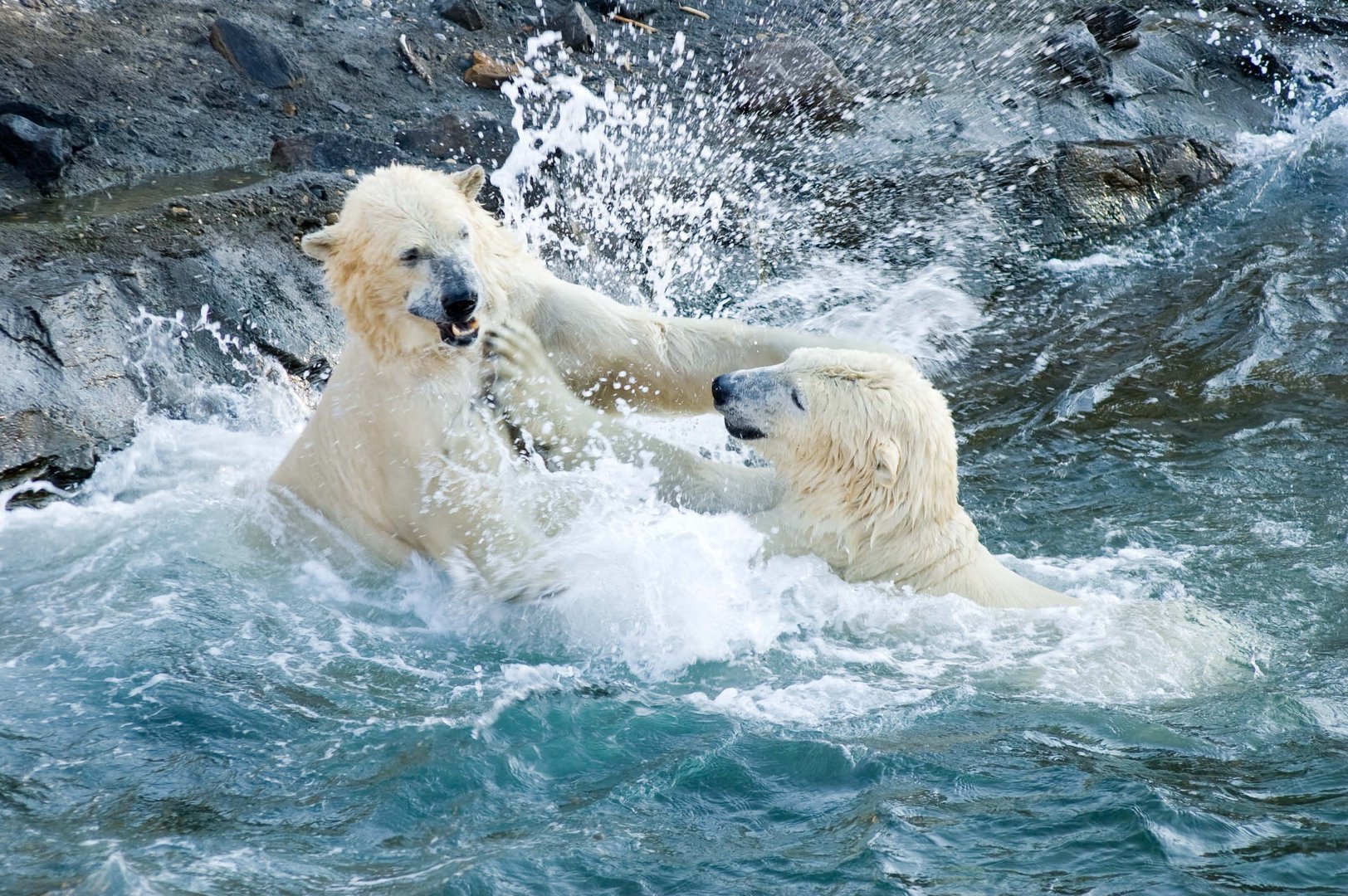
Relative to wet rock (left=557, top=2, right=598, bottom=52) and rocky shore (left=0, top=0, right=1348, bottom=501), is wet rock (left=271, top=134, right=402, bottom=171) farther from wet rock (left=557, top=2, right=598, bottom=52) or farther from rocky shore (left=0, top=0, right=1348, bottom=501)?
wet rock (left=557, top=2, right=598, bottom=52)

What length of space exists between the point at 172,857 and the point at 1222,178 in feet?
24.0

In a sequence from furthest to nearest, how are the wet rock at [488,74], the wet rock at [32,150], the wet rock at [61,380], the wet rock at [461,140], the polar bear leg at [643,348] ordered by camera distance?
Answer: 1. the wet rock at [488,74]
2. the wet rock at [461,140]
3. the wet rock at [32,150]
4. the wet rock at [61,380]
5. the polar bear leg at [643,348]

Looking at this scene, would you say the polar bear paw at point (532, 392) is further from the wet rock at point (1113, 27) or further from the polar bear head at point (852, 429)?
the wet rock at point (1113, 27)

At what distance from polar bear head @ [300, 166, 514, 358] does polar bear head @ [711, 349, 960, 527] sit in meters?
0.83

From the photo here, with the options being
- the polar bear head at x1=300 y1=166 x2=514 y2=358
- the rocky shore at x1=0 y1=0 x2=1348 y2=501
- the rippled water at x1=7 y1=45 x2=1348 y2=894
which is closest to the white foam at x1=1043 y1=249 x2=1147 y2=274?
the rocky shore at x1=0 y1=0 x2=1348 y2=501

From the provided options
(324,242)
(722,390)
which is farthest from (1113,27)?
(324,242)

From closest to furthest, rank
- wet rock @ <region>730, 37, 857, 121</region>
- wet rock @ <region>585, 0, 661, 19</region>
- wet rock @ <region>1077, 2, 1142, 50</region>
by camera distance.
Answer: wet rock @ <region>730, 37, 857, 121</region> < wet rock @ <region>585, 0, 661, 19</region> < wet rock @ <region>1077, 2, 1142, 50</region>

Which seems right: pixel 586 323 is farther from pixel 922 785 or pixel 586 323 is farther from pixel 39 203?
pixel 39 203

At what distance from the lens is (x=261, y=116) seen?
677cm

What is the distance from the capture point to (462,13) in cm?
782

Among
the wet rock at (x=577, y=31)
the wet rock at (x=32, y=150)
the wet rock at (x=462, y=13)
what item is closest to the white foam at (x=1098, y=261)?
the wet rock at (x=577, y=31)

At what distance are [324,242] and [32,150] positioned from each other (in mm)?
3116

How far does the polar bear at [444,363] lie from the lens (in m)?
3.50

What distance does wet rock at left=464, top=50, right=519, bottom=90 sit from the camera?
24.1 ft
